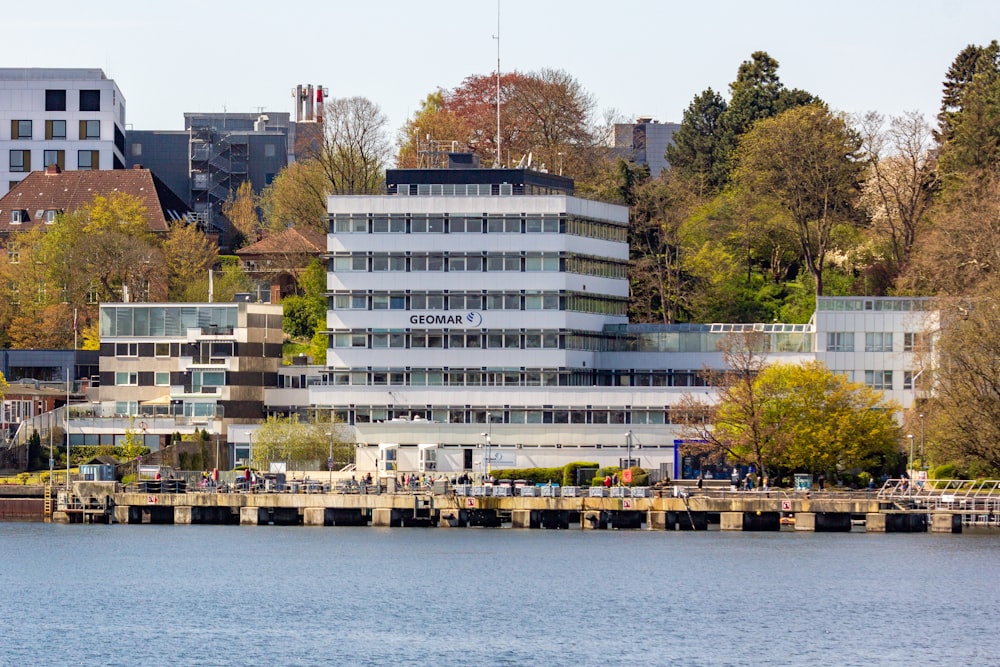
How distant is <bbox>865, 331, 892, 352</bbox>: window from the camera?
158125 mm

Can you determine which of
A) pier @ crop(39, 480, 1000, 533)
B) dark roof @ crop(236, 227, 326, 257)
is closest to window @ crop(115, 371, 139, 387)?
dark roof @ crop(236, 227, 326, 257)

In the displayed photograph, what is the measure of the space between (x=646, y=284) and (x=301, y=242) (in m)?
33.3

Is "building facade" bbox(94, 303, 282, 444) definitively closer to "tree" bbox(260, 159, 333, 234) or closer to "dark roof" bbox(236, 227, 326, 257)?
"dark roof" bbox(236, 227, 326, 257)

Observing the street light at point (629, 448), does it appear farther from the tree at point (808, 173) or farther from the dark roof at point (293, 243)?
the dark roof at point (293, 243)

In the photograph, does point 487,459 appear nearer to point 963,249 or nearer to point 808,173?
point 963,249

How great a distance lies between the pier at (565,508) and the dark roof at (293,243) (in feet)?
181

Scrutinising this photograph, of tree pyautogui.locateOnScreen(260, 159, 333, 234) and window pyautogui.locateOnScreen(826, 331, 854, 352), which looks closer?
window pyautogui.locateOnScreen(826, 331, 854, 352)

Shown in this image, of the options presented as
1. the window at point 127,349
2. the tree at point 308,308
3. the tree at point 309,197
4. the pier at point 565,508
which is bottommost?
the pier at point 565,508

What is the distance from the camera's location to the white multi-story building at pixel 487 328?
158250 mm

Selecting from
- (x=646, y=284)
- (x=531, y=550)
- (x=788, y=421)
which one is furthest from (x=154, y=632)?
(x=646, y=284)

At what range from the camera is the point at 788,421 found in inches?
5507

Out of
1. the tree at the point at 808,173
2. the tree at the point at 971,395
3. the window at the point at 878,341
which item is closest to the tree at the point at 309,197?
the tree at the point at 808,173

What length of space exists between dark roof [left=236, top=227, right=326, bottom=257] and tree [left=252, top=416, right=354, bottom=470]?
36473mm

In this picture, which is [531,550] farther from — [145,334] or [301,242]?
[301,242]
